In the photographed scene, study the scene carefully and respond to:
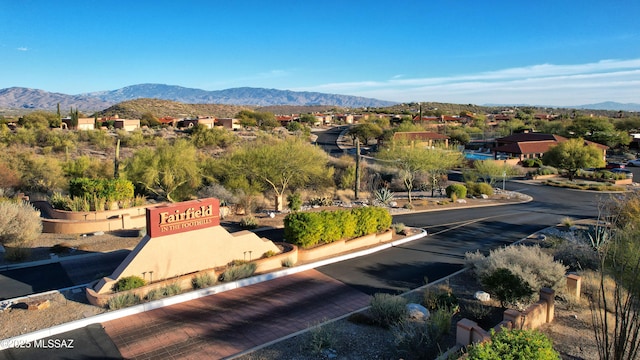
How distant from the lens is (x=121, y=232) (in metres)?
21.3

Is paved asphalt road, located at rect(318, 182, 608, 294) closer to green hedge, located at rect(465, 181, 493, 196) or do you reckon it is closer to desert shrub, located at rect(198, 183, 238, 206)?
green hedge, located at rect(465, 181, 493, 196)

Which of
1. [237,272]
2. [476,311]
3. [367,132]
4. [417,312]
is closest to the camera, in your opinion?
[417,312]

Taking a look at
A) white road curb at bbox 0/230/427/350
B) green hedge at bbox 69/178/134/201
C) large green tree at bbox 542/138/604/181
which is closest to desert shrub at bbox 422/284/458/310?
white road curb at bbox 0/230/427/350

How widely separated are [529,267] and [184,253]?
11245 mm

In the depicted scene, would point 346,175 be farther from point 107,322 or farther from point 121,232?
point 107,322

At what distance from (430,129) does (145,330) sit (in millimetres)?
77196

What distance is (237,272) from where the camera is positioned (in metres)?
14.7

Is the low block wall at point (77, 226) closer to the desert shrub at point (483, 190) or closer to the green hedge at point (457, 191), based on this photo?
the green hedge at point (457, 191)

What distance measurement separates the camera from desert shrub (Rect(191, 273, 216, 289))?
13.9m

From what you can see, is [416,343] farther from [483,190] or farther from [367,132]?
[367,132]

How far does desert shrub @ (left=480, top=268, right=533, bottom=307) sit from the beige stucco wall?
26.9ft

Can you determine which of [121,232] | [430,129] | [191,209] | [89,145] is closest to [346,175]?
[121,232]

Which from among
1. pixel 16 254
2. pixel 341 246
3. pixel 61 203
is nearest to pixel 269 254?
pixel 341 246

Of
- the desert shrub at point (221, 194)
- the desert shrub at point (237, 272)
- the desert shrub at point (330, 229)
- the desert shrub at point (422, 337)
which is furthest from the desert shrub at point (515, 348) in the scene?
the desert shrub at point (221, 194)
